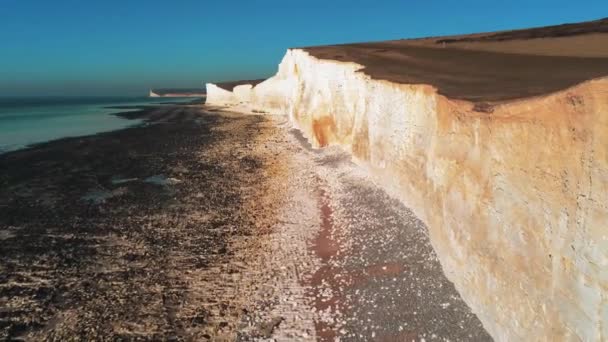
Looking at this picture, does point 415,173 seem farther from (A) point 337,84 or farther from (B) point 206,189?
(A) point 337,84

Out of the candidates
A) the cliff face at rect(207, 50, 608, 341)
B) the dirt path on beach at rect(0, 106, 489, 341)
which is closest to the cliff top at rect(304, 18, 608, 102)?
the cliff face at rect(207, 50, 608, 341)

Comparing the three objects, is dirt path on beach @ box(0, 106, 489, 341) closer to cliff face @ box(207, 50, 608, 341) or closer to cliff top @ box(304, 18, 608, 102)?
cliff face @ box(207, 50, 608, 341)

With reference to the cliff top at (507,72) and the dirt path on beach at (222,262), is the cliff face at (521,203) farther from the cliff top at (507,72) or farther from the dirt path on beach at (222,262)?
the cliff top at (507,72)

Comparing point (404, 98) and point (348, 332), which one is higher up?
point (404, 98)

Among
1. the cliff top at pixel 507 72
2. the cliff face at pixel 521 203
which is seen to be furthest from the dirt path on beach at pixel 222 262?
the cliff top at pixel 507 72

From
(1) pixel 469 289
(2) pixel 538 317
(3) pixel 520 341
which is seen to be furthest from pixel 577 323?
(1) pixel 469 289

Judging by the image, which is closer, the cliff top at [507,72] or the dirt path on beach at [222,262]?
the dirt path on beach at [222,262]
